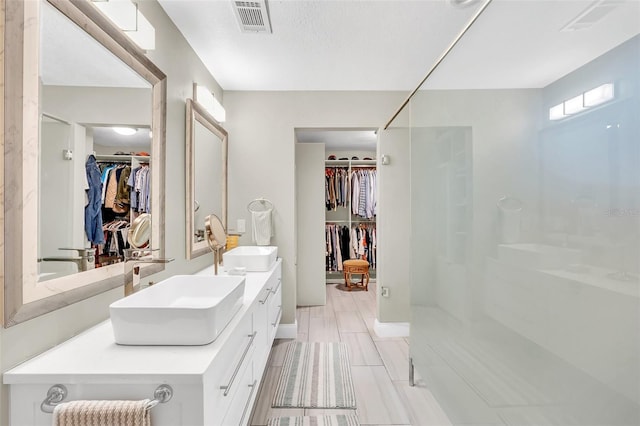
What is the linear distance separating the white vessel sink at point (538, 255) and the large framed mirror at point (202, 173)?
6.34ft

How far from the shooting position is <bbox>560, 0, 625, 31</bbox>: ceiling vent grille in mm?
719

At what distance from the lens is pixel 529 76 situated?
0.99 m

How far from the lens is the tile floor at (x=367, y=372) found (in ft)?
6.31

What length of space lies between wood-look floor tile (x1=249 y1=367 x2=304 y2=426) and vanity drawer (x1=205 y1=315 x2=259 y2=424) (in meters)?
0.53

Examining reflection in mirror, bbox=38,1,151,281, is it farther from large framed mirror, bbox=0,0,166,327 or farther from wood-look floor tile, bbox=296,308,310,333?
wood-look floor tile, bbox=296,308,310,333

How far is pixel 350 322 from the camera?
353 centimetres

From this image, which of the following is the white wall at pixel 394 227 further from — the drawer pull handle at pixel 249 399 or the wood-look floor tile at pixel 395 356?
the drawer pull handle at pixel 249 399

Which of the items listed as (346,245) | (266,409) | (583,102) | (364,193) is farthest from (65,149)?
(346,245)

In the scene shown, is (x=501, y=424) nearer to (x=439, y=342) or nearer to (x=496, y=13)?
(x=439, y=342)

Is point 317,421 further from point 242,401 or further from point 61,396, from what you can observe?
point 61,396

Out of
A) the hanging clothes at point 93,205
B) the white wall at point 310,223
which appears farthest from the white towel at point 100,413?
the white wall at point 310,223

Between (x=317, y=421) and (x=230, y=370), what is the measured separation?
981 millimetres

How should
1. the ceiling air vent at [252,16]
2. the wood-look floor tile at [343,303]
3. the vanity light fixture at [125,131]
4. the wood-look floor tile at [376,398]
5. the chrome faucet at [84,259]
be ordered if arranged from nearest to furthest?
the chrome faucet at [84,259], the vanity light fixture at [125,131], the ceiling air vent at [252,16], the wood-look floor tile at [376,398], the wood-look floor tile at [343,303]

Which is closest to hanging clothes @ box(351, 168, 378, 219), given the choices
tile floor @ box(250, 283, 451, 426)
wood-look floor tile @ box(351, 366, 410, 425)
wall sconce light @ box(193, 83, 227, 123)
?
tile floor @ box(250, 283, 451, 426)
